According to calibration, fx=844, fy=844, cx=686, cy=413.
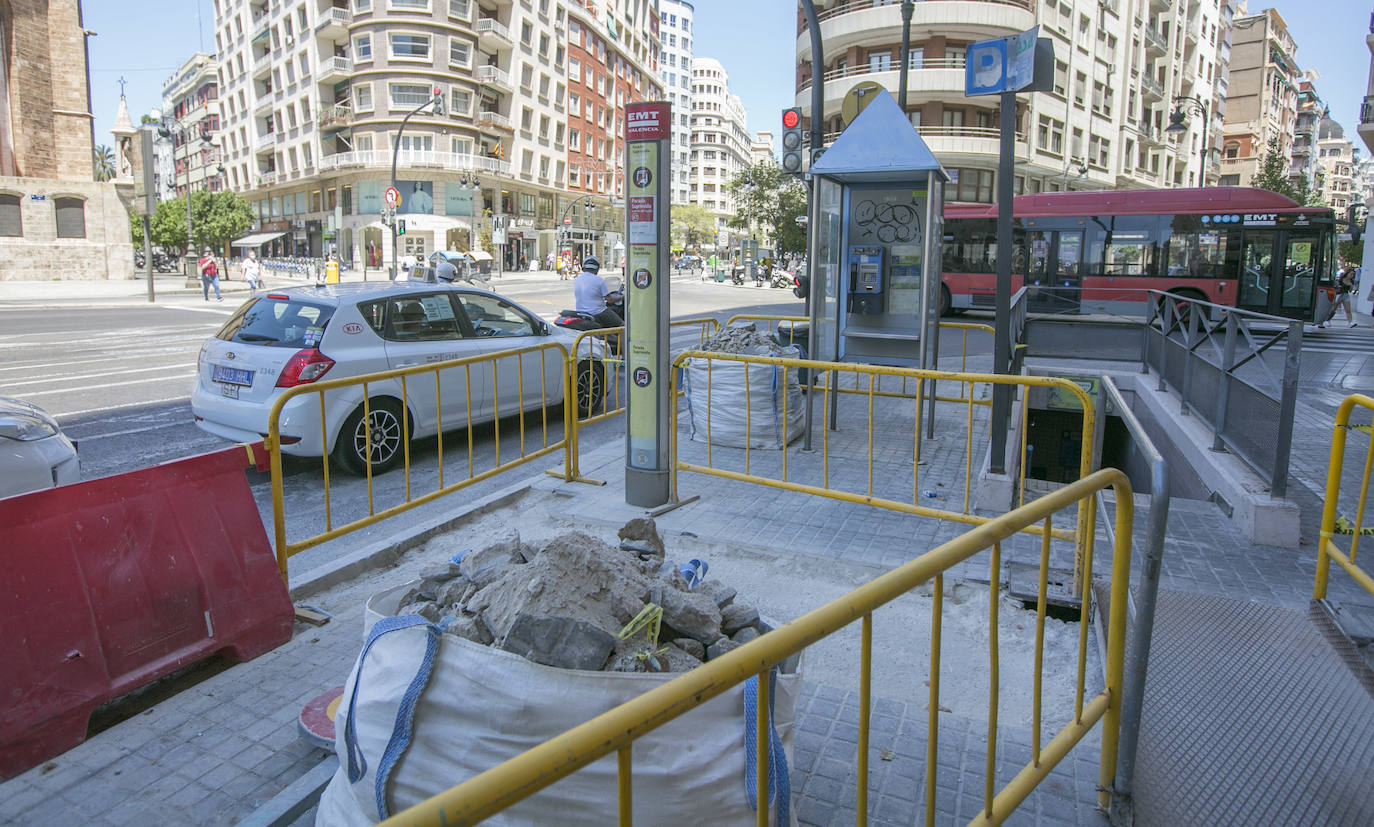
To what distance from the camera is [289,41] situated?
6316 cm

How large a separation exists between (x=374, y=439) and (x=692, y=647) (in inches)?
194

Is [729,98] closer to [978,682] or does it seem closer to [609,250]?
[609,250]

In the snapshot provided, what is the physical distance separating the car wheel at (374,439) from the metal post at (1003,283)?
4475 millimetres

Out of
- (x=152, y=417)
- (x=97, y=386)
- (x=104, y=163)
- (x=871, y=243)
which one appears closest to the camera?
(x=152, y=417)

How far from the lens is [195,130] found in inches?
3442

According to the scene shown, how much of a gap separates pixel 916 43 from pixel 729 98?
12994 cm

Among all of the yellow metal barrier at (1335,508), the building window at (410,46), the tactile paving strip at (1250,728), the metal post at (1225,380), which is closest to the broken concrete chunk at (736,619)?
the tactile paving strip at (1250,728)

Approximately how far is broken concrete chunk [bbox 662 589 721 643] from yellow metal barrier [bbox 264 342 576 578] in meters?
2.25

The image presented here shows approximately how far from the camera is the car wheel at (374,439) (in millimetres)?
6664

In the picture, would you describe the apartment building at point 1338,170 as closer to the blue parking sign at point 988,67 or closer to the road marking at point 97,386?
the blue parking sign at point 988,67

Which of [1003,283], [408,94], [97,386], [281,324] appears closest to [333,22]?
[408,94]

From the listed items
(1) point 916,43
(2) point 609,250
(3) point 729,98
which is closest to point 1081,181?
(1) point 916,43

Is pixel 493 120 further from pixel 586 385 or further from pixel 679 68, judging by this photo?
pixel 679 68

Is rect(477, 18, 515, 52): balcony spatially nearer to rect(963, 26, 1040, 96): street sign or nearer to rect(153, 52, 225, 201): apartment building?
rect(153, 52, 225, 201): apartment building
